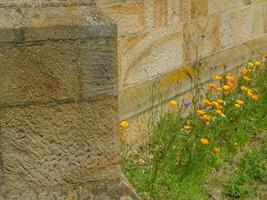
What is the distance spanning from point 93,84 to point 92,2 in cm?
31

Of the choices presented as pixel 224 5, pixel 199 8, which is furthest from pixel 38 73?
pixel 224 5

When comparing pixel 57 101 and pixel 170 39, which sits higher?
pixel 57 101

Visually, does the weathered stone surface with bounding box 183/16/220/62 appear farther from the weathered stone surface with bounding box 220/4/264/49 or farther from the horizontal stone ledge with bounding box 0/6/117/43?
the horizontal stone ledge with bounding box 0/6/117/43

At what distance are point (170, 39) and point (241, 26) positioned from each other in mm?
1283

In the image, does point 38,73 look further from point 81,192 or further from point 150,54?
point 150,54

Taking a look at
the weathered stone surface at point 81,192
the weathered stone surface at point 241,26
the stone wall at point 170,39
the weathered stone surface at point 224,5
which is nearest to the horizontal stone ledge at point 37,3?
the weathered stone surface at point 81,192

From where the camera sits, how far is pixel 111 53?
2.16m

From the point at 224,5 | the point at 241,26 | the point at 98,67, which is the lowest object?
the point at 241,26

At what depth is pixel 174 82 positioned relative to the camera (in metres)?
4.54

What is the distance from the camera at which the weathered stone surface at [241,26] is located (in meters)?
5.23

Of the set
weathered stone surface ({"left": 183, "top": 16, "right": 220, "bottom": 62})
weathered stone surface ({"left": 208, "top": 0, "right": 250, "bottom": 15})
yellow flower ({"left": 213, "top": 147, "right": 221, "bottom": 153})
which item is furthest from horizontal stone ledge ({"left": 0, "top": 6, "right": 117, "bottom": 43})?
weathered stone surface ({"left": 208, "top": 0, "right": 250, "bottom": 15})

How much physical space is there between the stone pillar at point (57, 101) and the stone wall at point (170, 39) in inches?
58.8

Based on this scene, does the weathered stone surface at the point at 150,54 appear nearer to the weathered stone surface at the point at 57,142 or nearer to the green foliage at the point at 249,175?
the green foliage at the point at 249,175

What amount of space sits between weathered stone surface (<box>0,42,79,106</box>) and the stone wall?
5.05 feet
